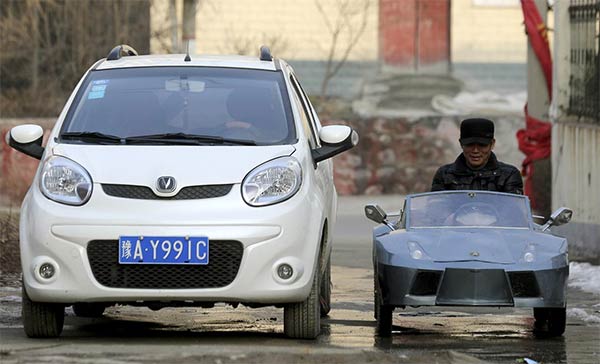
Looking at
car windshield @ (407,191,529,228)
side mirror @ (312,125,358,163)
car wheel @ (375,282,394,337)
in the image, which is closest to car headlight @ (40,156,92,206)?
side mirror @ (312,125,358,163)

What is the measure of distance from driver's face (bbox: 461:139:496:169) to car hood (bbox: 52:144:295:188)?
6.21 ft

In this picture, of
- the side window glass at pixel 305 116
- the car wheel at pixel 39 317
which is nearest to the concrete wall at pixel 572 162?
the side window glass at pixel 305 116

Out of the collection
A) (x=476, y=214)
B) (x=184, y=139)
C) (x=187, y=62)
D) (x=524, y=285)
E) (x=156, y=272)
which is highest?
(x=187, y=62)

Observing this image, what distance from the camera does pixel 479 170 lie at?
1052 cm

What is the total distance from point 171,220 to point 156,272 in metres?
0.31

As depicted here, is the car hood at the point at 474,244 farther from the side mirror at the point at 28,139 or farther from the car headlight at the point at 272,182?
the side mirror at the point at 28,139

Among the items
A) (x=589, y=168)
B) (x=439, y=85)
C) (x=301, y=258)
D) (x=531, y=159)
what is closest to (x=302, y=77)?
(x=439, y=85)

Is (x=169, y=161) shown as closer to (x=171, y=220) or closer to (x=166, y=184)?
(x=166, y=184)

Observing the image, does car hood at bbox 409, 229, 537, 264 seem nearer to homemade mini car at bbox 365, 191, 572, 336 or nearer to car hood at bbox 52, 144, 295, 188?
homemade mini car at bbox 365, 191, 572, 336

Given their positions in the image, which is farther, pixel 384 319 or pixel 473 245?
pixel 384 319

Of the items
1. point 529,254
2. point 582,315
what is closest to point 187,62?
point 529,254

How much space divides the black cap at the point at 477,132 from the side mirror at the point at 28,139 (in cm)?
288

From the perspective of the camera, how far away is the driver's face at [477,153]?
10.5 metres

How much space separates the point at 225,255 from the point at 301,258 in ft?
1.47
